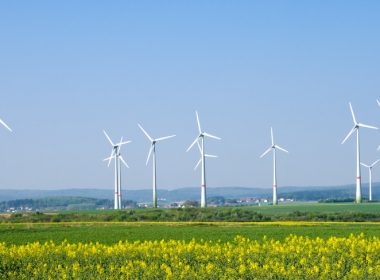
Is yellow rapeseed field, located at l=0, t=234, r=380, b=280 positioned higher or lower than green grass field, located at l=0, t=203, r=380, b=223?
higher

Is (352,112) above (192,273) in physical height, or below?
above

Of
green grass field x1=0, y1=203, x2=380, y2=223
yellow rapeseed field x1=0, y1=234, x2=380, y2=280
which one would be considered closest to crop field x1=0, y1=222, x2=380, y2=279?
yellow rapeseed field x1=0, y1=234, x2=380, y2=280

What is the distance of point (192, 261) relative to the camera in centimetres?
2573

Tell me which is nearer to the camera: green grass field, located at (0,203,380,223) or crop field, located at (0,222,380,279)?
crop field, located at (0,222,380,279)

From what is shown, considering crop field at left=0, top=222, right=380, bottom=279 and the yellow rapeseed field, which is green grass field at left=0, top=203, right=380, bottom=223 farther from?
the yellow rapeseed field

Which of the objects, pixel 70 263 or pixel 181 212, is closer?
pixel 70 263

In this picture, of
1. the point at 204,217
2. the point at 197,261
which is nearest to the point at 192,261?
the point at 197,261

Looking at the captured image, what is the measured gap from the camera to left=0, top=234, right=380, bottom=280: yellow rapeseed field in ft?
77.8

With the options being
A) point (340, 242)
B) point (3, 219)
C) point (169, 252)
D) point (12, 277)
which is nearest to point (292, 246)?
point (340, 242)

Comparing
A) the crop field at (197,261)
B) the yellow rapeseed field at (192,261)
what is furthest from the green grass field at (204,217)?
the yellow rapeseed field at (192,261)

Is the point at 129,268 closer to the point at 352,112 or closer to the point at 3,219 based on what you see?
the point at 3,219

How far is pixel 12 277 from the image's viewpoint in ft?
83.7

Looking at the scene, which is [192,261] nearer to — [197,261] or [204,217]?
[197,261]

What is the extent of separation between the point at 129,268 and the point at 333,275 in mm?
5501
